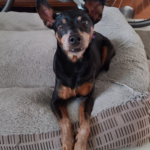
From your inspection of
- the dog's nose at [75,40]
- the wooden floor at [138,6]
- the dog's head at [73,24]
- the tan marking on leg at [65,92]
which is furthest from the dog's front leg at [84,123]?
the wooden floor at [138,6]

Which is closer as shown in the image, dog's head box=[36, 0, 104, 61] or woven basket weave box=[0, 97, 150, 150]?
dog's head box=[36, 0, 104, 61]

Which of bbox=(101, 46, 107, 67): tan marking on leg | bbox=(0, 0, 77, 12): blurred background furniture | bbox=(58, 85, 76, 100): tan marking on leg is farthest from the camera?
bbox=(0, 0, 77, 12): blurred background furniture

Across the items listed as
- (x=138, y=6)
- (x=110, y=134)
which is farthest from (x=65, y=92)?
(x=138, y=6)

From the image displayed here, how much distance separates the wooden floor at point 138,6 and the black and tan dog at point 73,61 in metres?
1.94

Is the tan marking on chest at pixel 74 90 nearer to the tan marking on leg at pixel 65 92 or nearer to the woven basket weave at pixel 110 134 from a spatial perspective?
the tan marking on leg at pixel 65 92

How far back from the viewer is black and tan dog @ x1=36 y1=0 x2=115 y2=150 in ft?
3.05

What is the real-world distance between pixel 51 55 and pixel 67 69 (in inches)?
21.5

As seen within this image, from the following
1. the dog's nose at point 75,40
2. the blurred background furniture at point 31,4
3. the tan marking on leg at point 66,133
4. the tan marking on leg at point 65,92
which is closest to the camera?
the dog's nose at point 75,40

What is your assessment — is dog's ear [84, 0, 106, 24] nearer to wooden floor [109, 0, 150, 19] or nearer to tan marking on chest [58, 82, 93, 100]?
tan marking on chest [58, 82, 93, 100]

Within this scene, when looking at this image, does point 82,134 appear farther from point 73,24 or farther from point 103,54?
point 103,54

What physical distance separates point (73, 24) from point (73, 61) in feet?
0.75

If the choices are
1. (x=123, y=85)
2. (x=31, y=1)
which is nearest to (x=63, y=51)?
(x=123, y=85)

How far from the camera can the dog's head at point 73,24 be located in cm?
89

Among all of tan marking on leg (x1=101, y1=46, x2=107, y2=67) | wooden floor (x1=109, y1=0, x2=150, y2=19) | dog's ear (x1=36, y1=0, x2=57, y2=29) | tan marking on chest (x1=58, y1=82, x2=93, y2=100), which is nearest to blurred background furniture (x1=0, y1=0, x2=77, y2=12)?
wooden floor (x1=109, y1=0, x2=150, y2=19)
